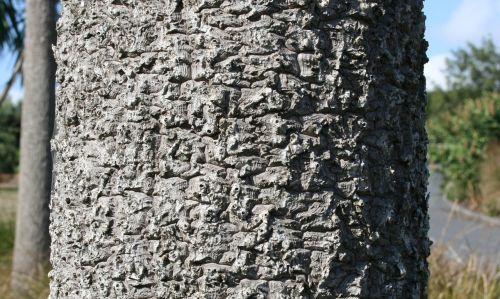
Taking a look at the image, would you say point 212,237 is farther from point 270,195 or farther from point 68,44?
point 68,44

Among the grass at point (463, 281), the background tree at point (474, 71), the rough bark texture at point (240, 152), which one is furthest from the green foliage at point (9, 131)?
the rough bark texture at point (240, 152)

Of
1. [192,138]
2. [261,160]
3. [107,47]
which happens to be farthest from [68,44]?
[261,160]

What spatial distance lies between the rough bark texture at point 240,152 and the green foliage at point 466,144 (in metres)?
15.9

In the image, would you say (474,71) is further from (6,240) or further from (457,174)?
(6,240)

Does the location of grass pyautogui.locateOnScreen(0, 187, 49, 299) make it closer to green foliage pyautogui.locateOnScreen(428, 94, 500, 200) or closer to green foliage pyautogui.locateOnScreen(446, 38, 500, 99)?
green foliage pyautogui.locateOnScreen(428, 94, 500, 200)

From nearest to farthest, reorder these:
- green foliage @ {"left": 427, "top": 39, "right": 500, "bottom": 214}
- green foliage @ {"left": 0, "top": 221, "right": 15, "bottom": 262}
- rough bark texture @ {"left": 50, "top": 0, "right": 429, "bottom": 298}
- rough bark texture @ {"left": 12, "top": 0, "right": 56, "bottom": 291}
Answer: rough bark texture @ {"left": 50, "top": 0, "right": 429, "bottom": 298} < rough bark texture @ {"left": 12, "top": 0, "right": 56, "bottom": 291} < green foliage @ {"left": 0, "top": 221, "right": 15, "bottom": 262} < green foliage @ {"left": 427, "top": 39, "right": 500, "bottom": 214}

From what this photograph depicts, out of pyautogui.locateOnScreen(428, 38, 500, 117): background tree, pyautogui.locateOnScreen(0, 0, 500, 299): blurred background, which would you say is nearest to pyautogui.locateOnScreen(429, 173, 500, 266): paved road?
pyautogui.locateOnScreen(0, 0, 500, 299): blurred background

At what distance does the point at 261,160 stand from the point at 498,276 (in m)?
4.70

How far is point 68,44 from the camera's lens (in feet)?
7.07

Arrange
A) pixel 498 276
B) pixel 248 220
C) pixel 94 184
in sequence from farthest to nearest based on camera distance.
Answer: pixel 498 276
pixel 94 184
pixel 248 220

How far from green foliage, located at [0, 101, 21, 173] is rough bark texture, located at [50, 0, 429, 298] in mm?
33487

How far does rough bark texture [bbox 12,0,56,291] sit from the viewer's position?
7688 mm

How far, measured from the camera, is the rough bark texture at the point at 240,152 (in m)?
1.91

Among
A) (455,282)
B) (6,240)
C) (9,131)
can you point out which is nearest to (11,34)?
(6,240)
